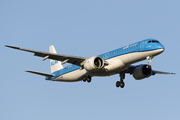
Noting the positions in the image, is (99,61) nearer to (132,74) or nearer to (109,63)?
(109,63)

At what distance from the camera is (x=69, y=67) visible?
171ft

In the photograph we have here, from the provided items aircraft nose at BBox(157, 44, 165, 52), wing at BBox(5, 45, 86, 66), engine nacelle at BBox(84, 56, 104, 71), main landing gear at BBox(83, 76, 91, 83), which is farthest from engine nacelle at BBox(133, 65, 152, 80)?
wing at BBox(5, 45, 86, 66)

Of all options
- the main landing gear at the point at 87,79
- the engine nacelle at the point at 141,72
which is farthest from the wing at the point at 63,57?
the engine nacelle at the point at 141,72

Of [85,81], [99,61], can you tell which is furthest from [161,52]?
[85,81]

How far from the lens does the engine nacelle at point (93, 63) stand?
4403cm

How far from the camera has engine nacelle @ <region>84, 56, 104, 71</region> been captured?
44031 millimetres

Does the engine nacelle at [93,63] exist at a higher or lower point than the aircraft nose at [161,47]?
lower

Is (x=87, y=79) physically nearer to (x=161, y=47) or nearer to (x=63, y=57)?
(x=63, y=57)

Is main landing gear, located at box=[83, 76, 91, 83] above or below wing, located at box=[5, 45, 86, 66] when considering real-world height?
below

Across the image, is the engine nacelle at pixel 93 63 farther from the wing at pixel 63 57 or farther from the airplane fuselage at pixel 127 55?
the wing at pixel 63 57

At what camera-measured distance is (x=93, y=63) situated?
44.0m

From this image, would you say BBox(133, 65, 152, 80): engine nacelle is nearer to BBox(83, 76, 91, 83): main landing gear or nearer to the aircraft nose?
BBox(83, 76, 91, 83): main landing gear

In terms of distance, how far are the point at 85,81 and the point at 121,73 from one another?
19.7 ft

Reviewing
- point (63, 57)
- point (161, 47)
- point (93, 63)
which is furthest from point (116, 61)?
point (63, 57)
